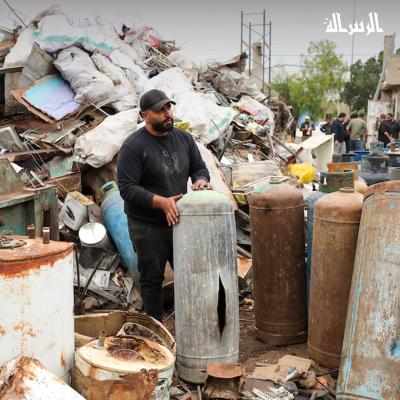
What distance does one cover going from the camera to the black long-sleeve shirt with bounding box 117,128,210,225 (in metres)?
3.83

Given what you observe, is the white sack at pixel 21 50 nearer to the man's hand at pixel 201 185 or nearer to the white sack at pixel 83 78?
the white sack at pixel 83 78

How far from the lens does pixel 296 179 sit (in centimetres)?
788

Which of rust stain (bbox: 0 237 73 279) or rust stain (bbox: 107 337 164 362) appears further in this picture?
rust stain (bbox: 107 337 164 362)

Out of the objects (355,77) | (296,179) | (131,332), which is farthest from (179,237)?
(355,77)

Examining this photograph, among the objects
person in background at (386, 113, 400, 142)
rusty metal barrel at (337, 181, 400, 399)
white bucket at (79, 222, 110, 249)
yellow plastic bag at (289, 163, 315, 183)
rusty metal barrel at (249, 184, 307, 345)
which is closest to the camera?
rusty metal barrel at (337, 181, 400, 399)

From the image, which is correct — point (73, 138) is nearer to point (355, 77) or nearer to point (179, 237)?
point (179, 237)

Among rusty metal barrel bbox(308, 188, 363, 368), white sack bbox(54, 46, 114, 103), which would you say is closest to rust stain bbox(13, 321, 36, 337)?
rusty metal barrel bbox(308, 188, 363, 368)

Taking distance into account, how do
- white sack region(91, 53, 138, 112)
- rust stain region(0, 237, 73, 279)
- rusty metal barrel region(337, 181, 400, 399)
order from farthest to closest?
white sack region(91, 53, 138, 112) → rusty metal barrel region(337, 181, 400, 399) → rust stain region(0, 237, 73, 279)

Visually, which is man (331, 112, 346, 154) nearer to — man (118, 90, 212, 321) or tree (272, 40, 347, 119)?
man (118, 90, 212, 321)

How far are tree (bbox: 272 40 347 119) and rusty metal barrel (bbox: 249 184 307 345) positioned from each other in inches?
1703

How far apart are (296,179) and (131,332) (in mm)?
4900

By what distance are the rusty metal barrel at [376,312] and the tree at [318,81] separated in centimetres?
4427

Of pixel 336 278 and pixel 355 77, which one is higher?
pixel 355 77

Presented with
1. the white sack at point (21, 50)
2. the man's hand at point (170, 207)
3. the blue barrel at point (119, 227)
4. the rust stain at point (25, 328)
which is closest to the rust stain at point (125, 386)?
the rust stain at point (25, 328)
